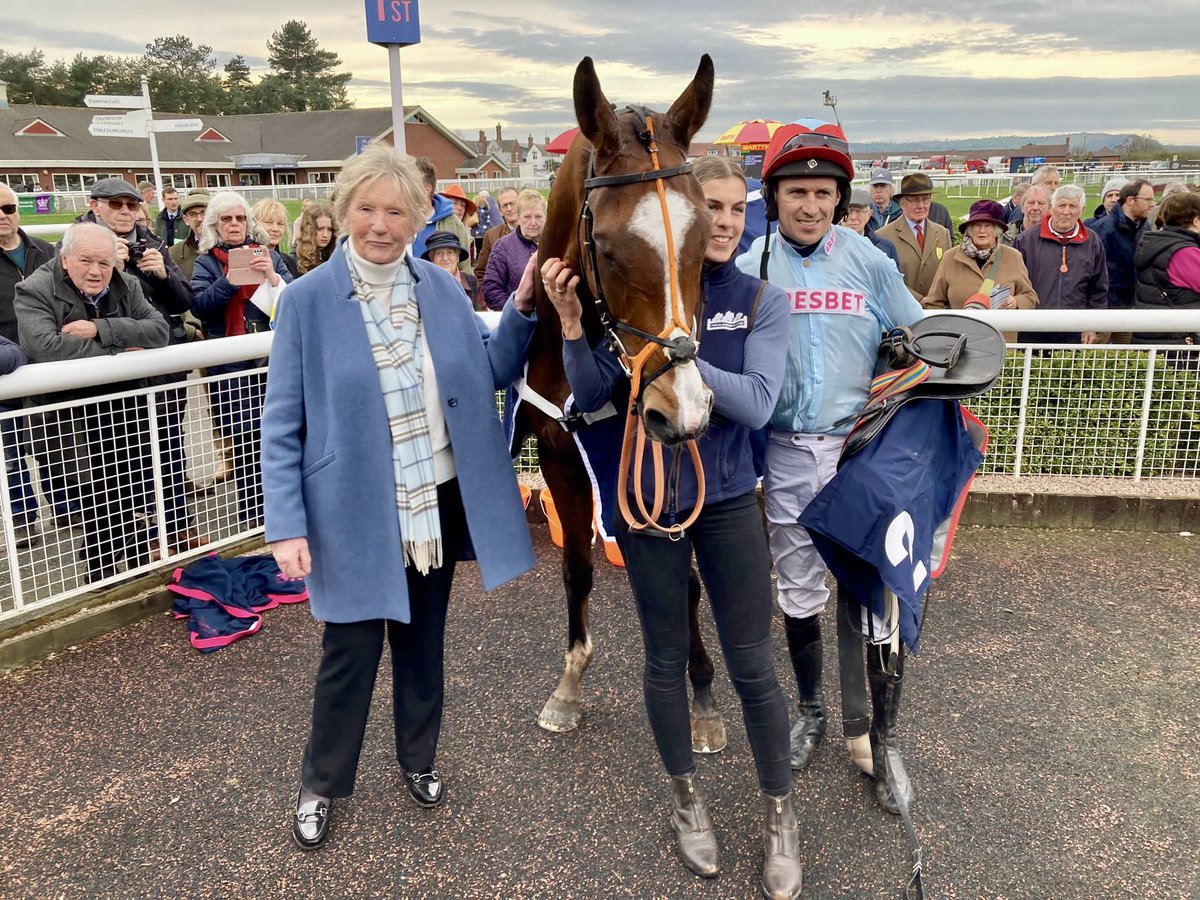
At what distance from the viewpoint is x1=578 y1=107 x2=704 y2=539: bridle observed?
193 centimetres

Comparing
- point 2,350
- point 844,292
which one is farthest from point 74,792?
point 844,292

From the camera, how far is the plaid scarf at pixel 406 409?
243cm

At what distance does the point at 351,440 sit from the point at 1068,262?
→ 19.7 feet

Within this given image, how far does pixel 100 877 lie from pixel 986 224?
607 cm

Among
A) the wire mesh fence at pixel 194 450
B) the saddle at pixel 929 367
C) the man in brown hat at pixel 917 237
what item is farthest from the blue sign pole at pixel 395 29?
the saddle at pixel 929 367

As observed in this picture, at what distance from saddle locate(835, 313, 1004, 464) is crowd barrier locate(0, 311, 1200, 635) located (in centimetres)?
213

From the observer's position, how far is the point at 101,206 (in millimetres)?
5594

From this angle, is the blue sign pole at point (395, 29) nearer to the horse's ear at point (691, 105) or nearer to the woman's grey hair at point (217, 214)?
the woman's grey hair at point (217, 214)

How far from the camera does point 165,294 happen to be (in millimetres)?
4934

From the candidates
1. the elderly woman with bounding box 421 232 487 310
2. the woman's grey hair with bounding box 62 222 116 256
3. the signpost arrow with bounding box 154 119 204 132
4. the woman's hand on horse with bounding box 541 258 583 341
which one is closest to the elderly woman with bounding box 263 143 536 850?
the woman's hand on horse with bounding box 541 258 583 341

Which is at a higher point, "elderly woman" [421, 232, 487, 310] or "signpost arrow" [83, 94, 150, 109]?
"signpost arrow" [83, 94, 150, 109]

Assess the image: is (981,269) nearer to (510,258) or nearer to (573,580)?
(510,258)

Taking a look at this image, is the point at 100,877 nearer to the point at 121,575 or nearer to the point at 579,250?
the point at 121,575

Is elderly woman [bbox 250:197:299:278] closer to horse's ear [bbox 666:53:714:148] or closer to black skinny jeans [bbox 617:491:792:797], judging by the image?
horse's ear [bbox 666:53:714:148]
